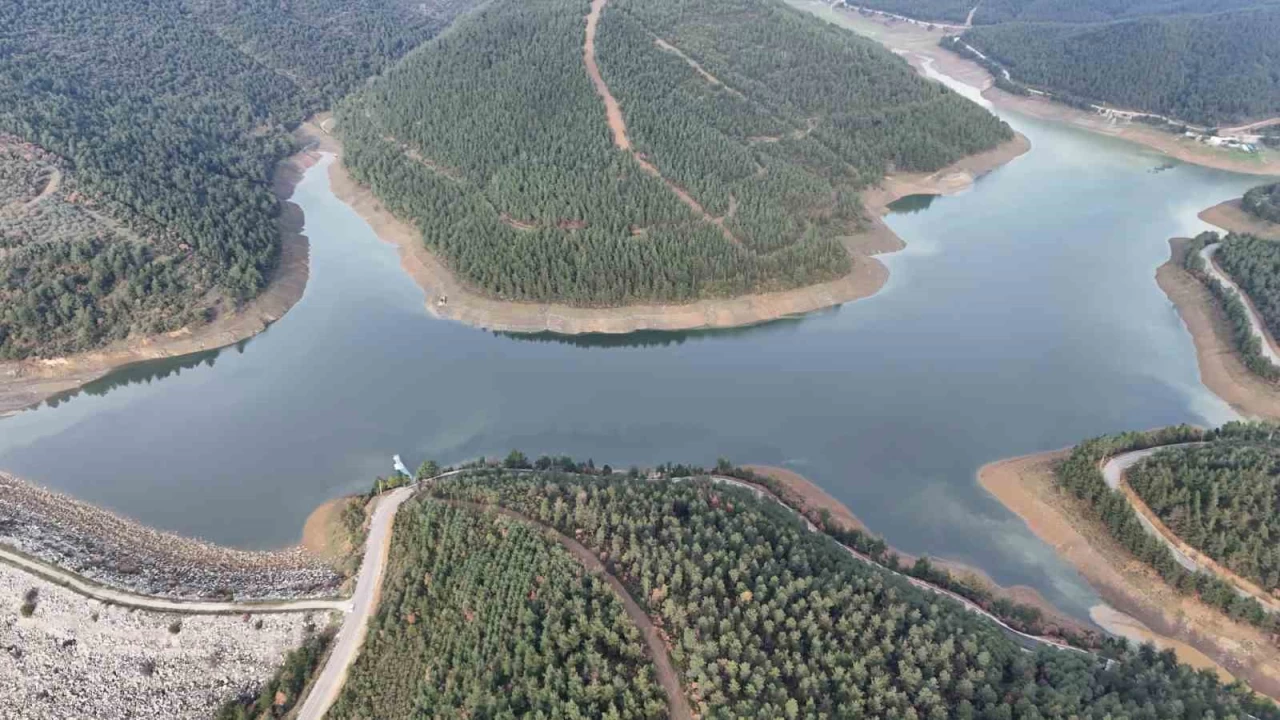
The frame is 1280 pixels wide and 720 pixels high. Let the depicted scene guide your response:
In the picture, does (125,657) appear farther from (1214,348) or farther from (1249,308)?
(1249,308)

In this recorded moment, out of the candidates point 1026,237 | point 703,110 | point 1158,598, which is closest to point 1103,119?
point 1026,237

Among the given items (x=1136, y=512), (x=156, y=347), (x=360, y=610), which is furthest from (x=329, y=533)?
(x=1136, y=512)

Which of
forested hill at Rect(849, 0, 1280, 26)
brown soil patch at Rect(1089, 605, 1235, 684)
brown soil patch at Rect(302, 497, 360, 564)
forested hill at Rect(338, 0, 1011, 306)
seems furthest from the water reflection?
forested hill at Rect(849, 0, 1280, 26)

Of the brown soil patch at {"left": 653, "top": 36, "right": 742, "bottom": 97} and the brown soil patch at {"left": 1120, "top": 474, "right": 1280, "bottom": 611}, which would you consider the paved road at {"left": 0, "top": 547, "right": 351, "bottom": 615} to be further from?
the brown soil patch at {"left": 653, "top": 36, "right": 742, "bottom": 97}

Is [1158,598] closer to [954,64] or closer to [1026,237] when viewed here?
[1026,237]

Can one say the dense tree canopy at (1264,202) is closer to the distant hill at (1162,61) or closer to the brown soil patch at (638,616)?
the distant hill at (1162,61)

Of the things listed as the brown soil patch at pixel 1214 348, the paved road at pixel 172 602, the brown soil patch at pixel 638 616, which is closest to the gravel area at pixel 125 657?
the paved road at pixel 172 602
